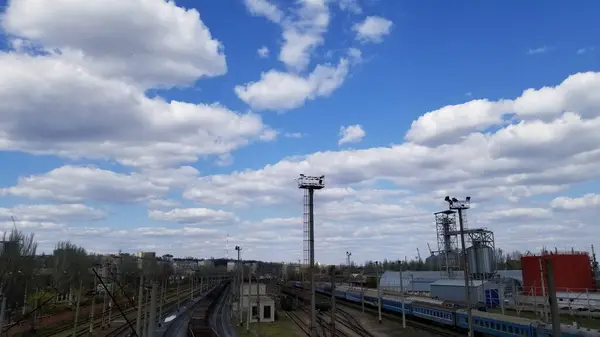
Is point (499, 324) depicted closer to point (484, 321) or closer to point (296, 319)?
point (484, 321)

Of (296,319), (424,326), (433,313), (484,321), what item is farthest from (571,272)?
(296,319)

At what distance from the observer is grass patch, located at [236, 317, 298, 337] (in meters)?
58.5

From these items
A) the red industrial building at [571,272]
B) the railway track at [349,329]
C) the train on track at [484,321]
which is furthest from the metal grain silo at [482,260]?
the railway track at [349,329]

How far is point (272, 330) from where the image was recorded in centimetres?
6247

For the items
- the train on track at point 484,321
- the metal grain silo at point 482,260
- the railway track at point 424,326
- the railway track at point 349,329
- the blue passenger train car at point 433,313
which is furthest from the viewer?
the metal grain silo at point 482,260

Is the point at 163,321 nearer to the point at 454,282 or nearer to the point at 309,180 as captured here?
the point at 309,180

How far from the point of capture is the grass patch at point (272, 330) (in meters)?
58.5

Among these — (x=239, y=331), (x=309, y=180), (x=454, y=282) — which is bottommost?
(x=239, y=331)

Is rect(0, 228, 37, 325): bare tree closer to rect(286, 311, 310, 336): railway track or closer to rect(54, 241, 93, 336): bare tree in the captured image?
rect(54, 241, 93, 336): bare tree

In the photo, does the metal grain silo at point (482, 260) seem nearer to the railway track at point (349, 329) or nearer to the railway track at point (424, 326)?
the railway track at point (424, 326)

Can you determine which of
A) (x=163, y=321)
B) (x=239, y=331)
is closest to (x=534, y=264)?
(x=239, y=331)

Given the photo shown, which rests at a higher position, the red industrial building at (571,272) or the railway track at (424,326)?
the red industrial building at (571,272)

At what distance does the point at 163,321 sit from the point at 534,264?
2717 inches

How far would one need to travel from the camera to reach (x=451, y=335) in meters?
52.2
